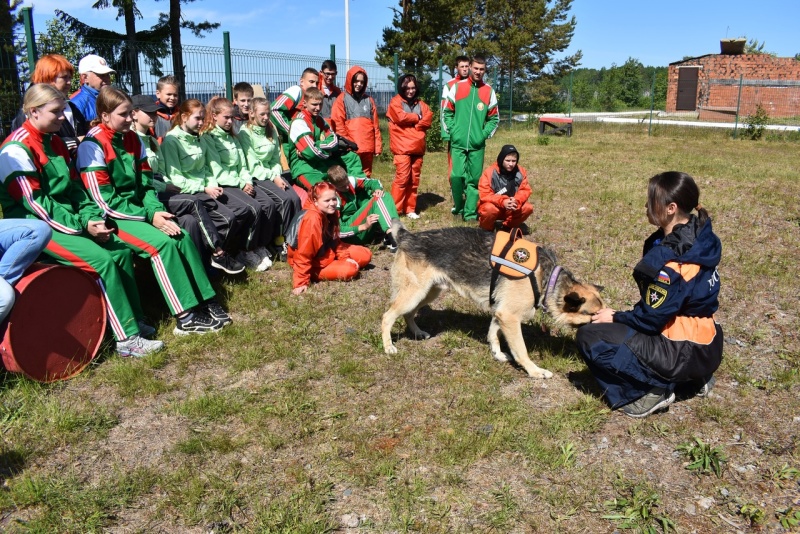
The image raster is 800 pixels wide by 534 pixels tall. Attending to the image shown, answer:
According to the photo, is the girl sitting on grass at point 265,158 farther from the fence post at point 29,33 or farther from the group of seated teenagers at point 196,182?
the fence post at point 29,33

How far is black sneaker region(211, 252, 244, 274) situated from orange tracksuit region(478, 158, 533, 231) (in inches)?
140

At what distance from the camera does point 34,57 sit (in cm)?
884

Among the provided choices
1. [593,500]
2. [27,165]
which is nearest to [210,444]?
[593,500]

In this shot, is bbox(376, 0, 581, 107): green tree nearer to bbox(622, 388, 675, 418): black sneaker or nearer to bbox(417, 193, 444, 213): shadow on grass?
bbox(417, 193, 444, 213): shadow on grass

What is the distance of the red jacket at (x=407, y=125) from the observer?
933 cm

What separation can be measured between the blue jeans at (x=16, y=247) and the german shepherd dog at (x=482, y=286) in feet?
9.17

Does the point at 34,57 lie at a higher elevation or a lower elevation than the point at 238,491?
higher

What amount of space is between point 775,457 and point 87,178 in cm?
575

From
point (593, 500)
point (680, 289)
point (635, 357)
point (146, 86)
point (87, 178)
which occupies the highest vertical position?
point (146, 86)

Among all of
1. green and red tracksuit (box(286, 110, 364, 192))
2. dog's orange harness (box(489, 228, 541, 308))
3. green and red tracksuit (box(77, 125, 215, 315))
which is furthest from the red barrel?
green and red tracksuit (box(286, 110, 364, 192))

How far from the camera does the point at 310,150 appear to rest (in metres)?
7.74

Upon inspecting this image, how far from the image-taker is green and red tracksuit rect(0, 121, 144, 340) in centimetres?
438

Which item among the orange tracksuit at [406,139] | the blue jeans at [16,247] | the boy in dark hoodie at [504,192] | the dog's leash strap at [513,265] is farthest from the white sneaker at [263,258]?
the dog's leash strap at [513,265]

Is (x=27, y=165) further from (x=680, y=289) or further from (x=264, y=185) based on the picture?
(x=680, y=289)
